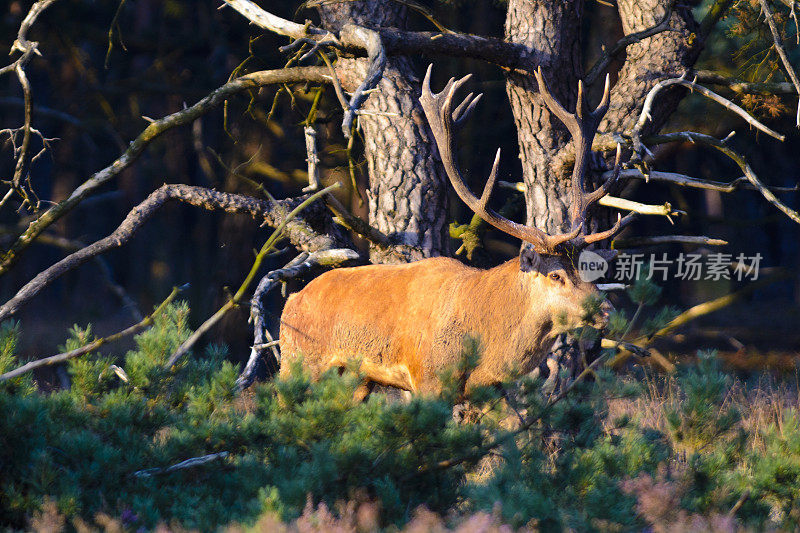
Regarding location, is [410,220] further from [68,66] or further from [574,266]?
[68,66]

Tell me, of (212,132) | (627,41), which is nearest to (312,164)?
(627,41)

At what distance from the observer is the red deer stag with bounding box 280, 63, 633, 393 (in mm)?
5070

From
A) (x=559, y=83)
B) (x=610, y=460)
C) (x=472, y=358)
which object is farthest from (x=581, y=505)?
(x=559, y=83)

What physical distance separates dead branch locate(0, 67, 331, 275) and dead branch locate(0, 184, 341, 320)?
282 millimetres

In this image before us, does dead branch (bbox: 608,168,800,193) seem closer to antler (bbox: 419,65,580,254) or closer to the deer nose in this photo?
antler (bbox: 419,65,580,254)

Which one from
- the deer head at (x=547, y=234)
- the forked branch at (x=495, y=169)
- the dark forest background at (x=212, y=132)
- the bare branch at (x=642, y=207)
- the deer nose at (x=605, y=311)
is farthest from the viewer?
the dark forest background at (x=212, y=132)

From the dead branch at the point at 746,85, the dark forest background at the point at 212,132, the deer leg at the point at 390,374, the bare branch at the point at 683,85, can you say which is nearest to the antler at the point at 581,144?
the bare branch at the point at 683,85

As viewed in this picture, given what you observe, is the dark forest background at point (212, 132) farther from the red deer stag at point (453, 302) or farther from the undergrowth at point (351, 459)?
the undergrowth at point (351, 459)

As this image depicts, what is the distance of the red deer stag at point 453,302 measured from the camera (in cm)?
507

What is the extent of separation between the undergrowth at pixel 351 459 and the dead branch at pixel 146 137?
2.31 metres

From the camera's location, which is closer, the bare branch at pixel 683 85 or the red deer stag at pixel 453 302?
the red deer stag at pixel 453 302

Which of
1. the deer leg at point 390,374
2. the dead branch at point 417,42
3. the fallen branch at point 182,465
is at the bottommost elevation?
the deer leg at point 390,374

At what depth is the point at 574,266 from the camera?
5062 millimetres

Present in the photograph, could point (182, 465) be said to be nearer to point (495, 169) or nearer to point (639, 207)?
point (495, 169)
